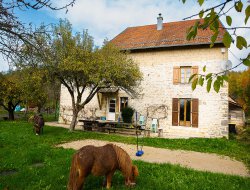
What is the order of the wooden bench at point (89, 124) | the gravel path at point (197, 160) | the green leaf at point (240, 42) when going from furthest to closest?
Result: the wooden bench at point (89, 124)
the gravel path at point (197, 160)
the green leaf at point (240, 42)

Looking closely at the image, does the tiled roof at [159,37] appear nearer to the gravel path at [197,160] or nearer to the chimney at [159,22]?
the chimney at [159,22]

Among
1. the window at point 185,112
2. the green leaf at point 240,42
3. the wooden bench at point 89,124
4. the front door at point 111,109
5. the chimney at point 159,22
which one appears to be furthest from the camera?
the chimney at point 159,22

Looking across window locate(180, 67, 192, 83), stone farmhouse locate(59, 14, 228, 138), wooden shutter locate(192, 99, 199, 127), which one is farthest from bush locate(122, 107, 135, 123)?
wooden shutter locate(192, 99, 199, 127)

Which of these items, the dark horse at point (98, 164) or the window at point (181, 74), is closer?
the dark horse at point (98, 164)

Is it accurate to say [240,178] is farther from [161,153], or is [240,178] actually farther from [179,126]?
[179,126]

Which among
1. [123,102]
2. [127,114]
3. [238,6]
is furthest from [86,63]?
[238,6]

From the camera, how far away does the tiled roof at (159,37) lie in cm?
1612

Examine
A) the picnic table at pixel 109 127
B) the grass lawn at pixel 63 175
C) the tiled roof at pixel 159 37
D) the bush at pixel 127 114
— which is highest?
the tiled roof at pixel 159 37

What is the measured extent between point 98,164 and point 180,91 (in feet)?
A: 40.8

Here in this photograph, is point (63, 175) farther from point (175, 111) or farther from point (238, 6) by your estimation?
point (175, 111)

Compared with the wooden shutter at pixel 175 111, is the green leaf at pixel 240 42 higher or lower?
higher

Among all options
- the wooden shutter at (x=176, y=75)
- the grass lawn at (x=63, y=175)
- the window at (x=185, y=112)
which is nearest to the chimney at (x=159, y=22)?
the wooden shutter at (x=176, y=75)

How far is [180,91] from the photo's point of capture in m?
16.0

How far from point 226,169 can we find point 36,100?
1823 centimetres
